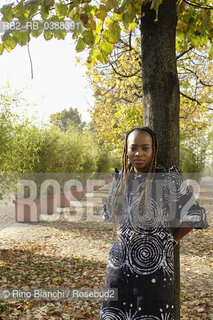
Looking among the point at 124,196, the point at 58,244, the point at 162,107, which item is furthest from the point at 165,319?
the point at 58,244

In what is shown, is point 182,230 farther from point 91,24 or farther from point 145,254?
point 91,24

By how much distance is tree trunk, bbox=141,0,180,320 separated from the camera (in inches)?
92.4

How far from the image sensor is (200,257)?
5605 millimetres

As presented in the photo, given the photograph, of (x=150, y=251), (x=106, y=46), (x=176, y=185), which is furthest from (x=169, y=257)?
(x=106, y=46)

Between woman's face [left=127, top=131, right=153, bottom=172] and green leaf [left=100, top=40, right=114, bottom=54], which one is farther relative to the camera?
green leaf [left=100, top=40, right=114, bottom=54]

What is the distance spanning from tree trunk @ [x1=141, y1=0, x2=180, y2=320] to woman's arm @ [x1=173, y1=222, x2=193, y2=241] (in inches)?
16.6

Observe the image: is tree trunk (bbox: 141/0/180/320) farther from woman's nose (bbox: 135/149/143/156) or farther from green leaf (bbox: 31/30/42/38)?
green leaf (bbox: 31/30/42/38)

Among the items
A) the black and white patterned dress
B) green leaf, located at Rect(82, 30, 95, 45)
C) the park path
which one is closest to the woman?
the black and white patterned dress

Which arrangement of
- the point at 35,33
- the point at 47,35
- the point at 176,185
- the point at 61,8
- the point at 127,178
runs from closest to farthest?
the point at 176,185, the point at 127,178, the point at 61,8, the point at 35,33, the point at 47,35

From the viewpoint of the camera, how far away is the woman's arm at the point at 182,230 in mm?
1959

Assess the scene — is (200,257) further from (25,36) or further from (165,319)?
(25,36)

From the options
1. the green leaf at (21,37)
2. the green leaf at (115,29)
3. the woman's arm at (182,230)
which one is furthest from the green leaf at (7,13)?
the woman's arm at (182,230)

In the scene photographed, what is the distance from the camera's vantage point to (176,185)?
1.93 meters

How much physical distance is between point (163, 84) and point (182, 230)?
115 centimetres
